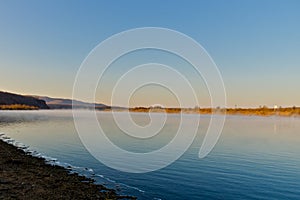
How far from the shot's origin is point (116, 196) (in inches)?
699

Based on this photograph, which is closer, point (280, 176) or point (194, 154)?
point (280, 176)

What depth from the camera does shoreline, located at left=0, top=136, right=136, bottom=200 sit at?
654 inches

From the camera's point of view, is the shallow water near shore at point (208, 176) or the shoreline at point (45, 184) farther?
the shallow water near shore at point (208, 176)

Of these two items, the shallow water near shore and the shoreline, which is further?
the shallow water near shore

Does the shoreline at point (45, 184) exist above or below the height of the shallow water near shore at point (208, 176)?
above

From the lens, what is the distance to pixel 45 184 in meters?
18.9

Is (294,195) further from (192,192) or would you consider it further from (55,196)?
(55,196)

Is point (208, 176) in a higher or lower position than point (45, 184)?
lower

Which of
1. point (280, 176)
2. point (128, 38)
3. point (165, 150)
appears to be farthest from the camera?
point (165, 150)

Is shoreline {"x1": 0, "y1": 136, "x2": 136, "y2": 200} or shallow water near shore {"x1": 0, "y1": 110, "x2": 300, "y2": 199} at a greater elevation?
shoreline {"x1": 0, "y1": 136, "x2": 136, "y2": 200}

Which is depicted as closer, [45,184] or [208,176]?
[45,184]

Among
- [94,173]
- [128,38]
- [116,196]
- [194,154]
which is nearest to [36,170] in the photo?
[94,173]

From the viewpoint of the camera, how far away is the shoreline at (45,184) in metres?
Result: 16.6

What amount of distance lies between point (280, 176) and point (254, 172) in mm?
2411
